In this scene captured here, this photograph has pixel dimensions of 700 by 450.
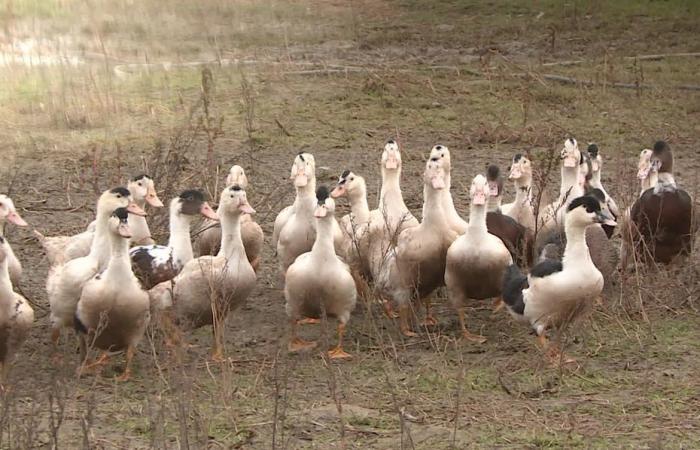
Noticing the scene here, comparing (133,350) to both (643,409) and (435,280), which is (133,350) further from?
(643,409)

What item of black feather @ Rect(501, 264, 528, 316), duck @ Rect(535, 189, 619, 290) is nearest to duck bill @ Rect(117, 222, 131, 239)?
black feather @ Rect(501, 264, 528, 316)

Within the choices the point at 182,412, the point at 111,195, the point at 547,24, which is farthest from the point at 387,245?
the point at 547,24

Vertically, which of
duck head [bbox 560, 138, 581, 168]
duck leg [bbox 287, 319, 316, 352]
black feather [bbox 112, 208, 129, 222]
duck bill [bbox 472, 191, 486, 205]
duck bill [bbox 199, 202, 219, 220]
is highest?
duck head [bbox 560, 138, 581, 168]

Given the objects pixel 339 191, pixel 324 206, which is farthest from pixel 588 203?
pixel 339 191

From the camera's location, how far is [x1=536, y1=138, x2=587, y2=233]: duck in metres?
8.37

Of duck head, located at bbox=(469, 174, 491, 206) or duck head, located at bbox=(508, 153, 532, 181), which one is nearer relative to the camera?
duck head, located at bbox=(469, 174, 491, 206)

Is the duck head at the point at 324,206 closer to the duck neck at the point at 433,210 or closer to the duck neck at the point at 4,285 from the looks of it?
the duck neck at the point at 433,210

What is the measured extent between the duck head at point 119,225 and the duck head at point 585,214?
2253 millimetres

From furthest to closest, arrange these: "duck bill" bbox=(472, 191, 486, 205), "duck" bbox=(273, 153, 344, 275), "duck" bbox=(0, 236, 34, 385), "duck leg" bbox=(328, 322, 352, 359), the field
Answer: "duck" bbox=(273, 153, 344, 275), "duck bill" bbox=(472, 191, 486, 205), "duck leg" bbox=(328, 322, 352, 359), "duck" bbox=(0, 236, 34, 385), the field

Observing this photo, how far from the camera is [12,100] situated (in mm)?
13016

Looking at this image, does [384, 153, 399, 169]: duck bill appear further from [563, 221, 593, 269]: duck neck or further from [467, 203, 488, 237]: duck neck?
[563, 221, 593, 269]: duck neck

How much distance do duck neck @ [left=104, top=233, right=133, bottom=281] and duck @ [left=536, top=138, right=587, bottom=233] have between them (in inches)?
103

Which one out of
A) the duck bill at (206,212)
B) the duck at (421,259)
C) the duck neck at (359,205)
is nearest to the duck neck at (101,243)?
the duck bill at (206,212)

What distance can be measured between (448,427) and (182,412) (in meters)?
1.40
